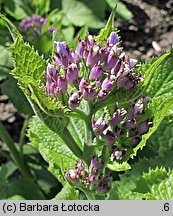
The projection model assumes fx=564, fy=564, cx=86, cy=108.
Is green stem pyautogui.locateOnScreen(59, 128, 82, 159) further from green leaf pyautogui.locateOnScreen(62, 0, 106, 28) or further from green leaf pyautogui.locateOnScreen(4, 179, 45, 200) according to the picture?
green leaf pyautogui.locateOnScreen(62, 0, 106, 28)

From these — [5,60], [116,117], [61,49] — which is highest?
[61,49]

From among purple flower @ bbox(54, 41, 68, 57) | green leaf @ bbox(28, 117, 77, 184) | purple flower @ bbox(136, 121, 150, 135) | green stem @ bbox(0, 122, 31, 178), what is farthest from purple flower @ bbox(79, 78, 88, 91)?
green stem @ bbox(0, 122, 31, 178)

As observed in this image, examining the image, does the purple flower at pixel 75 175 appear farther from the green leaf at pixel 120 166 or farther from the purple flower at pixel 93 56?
the purple flower at pixel 93 56

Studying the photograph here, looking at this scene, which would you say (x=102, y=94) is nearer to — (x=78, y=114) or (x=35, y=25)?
(x=78, y=114)

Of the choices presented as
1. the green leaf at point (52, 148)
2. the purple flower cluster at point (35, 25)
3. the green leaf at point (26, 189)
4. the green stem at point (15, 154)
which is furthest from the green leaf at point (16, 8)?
the green leaf at point (52, 148)

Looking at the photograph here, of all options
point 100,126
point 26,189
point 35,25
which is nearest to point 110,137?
point 100,126

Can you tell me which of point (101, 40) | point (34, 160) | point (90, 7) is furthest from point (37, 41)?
point (101, 40)

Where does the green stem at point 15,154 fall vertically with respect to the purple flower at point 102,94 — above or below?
below
